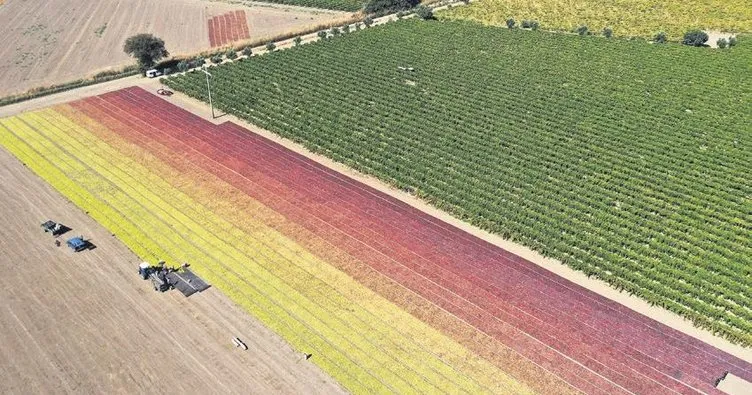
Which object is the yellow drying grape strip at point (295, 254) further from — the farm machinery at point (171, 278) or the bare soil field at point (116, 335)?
the farm machinery at point (171, 278)

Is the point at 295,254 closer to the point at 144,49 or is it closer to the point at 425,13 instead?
the point at 144,49

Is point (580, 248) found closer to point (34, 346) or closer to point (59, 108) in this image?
point (34, 346)

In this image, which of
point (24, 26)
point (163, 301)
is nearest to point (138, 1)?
point (24, 26)

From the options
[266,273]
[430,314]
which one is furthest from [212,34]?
[430,314]

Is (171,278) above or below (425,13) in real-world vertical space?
above

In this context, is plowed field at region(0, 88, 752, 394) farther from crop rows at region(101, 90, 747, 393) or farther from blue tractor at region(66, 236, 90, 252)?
blue tractor at region(66, 236, 90, 252)

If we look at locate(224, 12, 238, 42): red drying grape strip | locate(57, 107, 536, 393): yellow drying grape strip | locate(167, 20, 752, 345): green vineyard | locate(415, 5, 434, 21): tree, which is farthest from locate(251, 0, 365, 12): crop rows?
locate(57, 107, 536, 393): yellow drying grape strip
